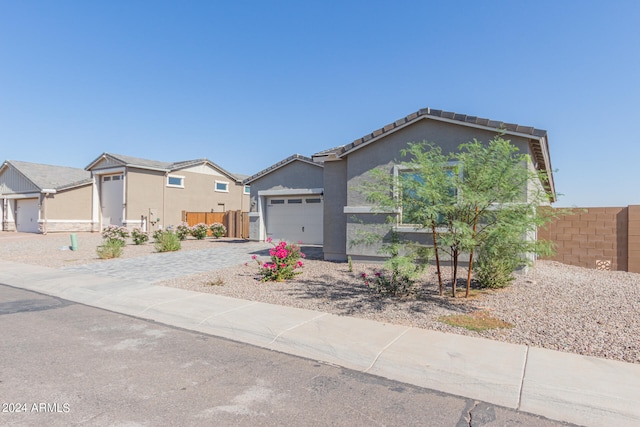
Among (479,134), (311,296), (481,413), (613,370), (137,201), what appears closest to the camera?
(481,413)

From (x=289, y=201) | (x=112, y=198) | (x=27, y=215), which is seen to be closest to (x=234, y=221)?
(x=289, y=201)

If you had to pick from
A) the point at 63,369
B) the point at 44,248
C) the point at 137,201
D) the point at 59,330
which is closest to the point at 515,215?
the point at 63,369

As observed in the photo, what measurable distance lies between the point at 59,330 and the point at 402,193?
21.0 feet

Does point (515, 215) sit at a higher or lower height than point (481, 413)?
higher

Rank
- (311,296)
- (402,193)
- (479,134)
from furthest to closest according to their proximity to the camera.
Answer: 1. (479,134)
2. (311,296)
3. (402,193)

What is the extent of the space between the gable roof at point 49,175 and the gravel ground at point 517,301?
23.2 m

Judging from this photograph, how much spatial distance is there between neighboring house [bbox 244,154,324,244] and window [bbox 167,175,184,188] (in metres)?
11.1

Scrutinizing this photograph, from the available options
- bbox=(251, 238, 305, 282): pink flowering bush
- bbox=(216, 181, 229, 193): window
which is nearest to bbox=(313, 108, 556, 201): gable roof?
bbox=(251, 238, 305, 282): pink flowering bush

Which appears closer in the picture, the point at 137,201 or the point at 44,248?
the point at 44,248

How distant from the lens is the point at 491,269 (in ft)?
27.6

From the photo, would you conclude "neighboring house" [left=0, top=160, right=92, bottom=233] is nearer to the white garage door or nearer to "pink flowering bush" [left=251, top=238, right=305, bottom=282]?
the white garage door

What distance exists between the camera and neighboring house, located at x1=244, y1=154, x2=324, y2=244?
60.3 feet

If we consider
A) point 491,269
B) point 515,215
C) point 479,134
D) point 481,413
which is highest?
point 479,134

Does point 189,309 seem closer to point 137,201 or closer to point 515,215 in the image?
point 515,215
